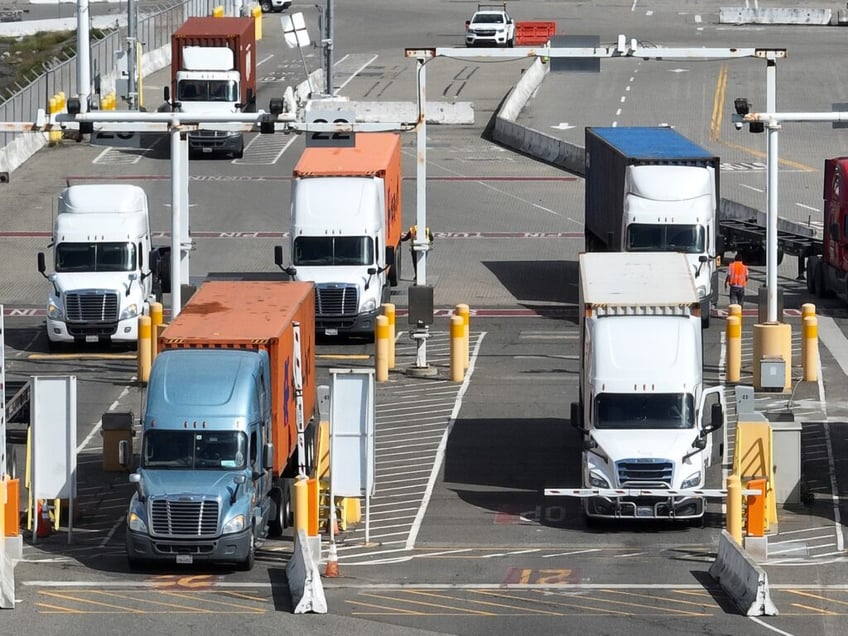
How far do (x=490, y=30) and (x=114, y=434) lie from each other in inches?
2171

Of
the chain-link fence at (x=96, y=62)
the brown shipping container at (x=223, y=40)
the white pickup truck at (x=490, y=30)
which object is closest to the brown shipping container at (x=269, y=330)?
the chain-link fence at (x=96, y=62)

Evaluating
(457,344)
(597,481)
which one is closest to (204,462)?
(597,481)

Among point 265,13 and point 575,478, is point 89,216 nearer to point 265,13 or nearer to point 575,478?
point 575,478

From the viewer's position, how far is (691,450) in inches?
1145

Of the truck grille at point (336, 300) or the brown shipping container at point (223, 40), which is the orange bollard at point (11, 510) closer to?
the truck grille at point (336, 300)

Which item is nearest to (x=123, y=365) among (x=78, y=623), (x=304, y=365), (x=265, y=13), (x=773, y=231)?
(x=304, y=365)

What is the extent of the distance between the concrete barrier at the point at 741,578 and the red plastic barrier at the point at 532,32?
62.6 m

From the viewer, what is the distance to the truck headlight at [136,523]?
26391 millimetres

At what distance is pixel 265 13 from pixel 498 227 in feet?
148

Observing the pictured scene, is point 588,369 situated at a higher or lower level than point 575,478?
higher

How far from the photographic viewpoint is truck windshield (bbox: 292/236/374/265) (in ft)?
139

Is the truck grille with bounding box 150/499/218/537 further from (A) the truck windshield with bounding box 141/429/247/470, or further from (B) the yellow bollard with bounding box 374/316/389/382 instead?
(B) the yellow bollard with bounding box 374/316/389/382

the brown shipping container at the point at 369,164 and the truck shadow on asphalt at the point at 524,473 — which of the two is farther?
the brown shipping container at the point at 369,164

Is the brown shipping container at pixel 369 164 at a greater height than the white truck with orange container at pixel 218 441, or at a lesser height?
greater
